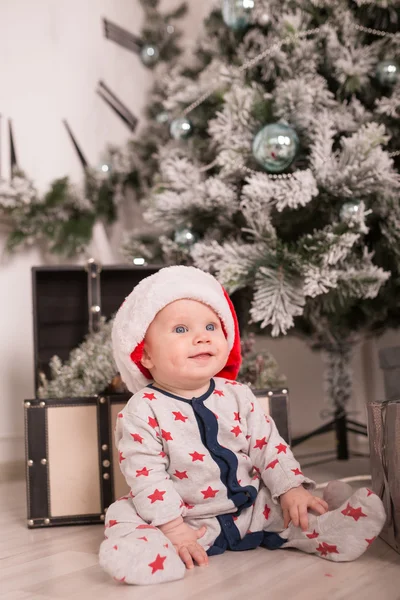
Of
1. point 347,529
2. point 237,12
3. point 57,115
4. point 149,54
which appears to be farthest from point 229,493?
point 149,54

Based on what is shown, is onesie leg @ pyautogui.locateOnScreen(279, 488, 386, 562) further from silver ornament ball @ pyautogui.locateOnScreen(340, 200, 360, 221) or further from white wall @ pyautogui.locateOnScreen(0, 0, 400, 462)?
white wall @ pyautogui.locateOnScreen(0, 0, 400, 462)

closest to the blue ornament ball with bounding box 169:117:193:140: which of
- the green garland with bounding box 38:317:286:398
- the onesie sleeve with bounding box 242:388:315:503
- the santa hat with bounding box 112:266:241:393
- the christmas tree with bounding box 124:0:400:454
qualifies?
the christmas tree with bounding box 124:0:400:454

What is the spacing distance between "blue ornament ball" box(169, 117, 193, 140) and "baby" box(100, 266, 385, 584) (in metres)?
0.73

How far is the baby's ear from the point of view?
1.09m

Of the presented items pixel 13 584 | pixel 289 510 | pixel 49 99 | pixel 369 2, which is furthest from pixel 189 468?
pixel 49 99

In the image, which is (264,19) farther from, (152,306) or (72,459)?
(72,459)

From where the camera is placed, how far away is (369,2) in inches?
61.8

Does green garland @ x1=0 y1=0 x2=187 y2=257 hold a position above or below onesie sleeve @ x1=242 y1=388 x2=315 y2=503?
above

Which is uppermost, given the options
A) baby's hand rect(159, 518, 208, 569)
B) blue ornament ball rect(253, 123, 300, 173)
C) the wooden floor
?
blue ornament ball rect(253, 123, 300, 173)

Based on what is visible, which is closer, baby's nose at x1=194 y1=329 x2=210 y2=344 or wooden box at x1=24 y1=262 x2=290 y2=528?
baby's nose at x1=194 y1=329 x2=210 y2=344

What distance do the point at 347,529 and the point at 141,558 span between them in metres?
0.28

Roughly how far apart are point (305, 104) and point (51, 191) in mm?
749

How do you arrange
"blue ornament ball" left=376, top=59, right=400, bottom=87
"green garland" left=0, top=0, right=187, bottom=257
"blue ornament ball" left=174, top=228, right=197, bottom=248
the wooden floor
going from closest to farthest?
the wooden floor
"blue ornament ball" left=376, top=59, right=400, bottom=87
"blue ornament ball" left=174, top=228, right=197, bottom=248
"green garland" left=0, top=0, right=187, bottom=257

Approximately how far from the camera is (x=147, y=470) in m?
1.00
